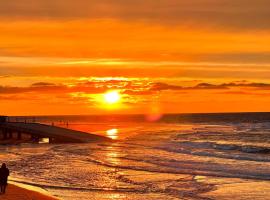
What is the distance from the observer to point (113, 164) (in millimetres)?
36188

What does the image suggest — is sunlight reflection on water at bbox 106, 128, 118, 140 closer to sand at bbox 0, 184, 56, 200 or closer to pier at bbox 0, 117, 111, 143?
pier at bbox 0, 117, 111, 143

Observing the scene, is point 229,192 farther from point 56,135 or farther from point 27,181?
point 56,135

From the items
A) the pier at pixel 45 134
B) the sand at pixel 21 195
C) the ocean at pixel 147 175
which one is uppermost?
→ the pier at pixel 45 134

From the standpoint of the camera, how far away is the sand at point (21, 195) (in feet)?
67.6

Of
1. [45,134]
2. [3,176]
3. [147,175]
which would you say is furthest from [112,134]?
[3,176]

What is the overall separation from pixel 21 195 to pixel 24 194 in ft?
1.14

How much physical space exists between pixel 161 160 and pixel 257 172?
9893mm

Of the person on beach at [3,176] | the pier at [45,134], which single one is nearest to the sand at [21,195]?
the person on beach at [3,176]

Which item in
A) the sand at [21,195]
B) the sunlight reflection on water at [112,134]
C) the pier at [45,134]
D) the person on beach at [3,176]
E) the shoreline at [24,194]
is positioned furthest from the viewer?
the sunlight reflection on water at [112,134]

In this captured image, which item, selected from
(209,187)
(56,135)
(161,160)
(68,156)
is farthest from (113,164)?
(56,135)

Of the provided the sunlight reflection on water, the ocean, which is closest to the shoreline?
the ocean

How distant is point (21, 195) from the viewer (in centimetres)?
2127

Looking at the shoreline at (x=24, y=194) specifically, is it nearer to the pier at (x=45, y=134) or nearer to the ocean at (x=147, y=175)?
the ocean at (x=147, y=175)

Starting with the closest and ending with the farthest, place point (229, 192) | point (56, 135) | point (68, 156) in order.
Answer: point (229, 192) < point (68, 156) < point (56, 135)
